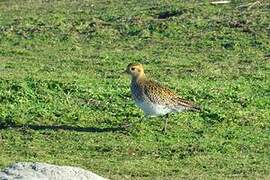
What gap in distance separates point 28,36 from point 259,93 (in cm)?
686

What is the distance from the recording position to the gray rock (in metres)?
8.51

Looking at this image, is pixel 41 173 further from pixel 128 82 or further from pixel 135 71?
pixel 128 82

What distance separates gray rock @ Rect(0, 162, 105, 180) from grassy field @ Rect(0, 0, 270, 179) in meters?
1.96

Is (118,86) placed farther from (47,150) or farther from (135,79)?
(47,150)

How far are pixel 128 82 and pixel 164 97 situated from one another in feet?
10.6

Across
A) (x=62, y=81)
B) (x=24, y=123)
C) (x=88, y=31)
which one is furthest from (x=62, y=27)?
(x=24, y=123)

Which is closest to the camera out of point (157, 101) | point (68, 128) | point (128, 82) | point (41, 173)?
point (41, 173)

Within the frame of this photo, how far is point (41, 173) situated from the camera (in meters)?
8.56

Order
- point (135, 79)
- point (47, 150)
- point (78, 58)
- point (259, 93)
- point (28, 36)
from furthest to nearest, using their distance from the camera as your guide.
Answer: point (28, 36)
point (78, 58)
point (259, 93)
point (135, 79)
point (47, 150)

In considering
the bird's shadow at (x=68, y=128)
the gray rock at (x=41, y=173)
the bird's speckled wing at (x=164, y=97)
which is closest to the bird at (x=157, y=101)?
the bird's speckled wing at (x=164, y=97)

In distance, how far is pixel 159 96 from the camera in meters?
12.5

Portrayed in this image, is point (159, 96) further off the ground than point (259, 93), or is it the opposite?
point (259, 93)

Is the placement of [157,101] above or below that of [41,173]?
above

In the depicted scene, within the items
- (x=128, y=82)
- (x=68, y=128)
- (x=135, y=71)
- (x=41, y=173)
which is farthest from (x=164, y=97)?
(x=41, y=173)
